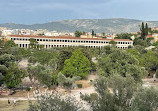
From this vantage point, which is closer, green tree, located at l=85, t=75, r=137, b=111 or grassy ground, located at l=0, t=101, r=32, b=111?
green tree, located at l=85, t=75, r=137, b=111

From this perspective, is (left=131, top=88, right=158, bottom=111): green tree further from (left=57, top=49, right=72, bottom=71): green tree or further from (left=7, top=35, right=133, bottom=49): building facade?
(left=7, top=35, right=133, bottom=49): building facade

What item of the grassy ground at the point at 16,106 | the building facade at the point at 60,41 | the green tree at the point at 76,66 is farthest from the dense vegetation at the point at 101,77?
the building facade at the point at 60,41

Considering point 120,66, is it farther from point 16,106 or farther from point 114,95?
point 16,106

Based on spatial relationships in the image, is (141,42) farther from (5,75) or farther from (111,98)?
(111,98)

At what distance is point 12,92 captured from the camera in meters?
27.3

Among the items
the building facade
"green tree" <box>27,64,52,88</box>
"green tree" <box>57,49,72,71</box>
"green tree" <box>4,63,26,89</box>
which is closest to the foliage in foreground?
"green tree" <box>27,64,52,88</box>

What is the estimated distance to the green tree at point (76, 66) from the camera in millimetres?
33781

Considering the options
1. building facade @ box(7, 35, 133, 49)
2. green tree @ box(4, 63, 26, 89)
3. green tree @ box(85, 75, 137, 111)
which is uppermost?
building facade @ box(7, 35, 133, 49)

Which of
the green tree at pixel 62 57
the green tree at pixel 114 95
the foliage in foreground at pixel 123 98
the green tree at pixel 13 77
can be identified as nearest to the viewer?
the foliage in foreground at pixel 123 98

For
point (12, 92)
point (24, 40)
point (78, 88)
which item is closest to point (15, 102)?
point (12, 92)

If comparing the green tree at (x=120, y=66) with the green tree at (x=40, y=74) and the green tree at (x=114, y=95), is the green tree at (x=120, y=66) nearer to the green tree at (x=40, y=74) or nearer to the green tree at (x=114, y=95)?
the green tree at (x=40, y=74)

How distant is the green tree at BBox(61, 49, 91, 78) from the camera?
3378 centimetres

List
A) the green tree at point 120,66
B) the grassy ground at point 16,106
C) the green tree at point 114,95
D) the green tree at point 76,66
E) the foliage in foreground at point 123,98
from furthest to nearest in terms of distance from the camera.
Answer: the green tree at point 76,66
the green tree at point 120,66
the grassy ground at point 16,106
the green tree at point 114,95
the foliage in foreground at point 123,98

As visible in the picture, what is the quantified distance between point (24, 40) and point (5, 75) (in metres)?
A: 60.1
